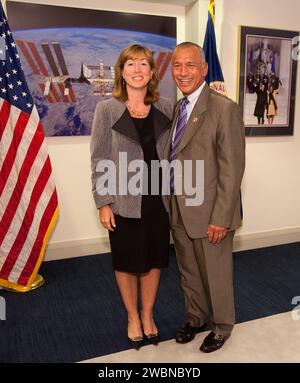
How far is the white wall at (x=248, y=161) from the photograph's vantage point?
3357 mm

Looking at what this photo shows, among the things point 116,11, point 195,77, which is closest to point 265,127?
point 116,11

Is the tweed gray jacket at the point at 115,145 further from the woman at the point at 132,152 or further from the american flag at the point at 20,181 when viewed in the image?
the american flag at the point at 20,181

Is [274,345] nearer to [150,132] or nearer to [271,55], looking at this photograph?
[150,132]

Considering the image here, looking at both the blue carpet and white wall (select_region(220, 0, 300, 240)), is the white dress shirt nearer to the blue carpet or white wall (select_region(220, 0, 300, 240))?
the blue carpet

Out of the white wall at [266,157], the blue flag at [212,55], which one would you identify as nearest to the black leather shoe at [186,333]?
the white wall at [266,157]

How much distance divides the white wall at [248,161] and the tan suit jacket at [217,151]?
1722 mm

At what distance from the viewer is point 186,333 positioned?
2186mm

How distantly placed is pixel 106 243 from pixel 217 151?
202cm

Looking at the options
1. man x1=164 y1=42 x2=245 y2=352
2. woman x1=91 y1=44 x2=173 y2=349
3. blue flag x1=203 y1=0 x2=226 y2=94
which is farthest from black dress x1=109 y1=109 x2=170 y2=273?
blue flag x1=203 y1=0 x2=226 y2=94

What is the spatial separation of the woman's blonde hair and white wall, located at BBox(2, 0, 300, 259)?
1.52m

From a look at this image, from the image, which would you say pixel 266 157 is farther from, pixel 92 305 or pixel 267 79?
pixel 92 305

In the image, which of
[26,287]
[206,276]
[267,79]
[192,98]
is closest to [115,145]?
[192,98]

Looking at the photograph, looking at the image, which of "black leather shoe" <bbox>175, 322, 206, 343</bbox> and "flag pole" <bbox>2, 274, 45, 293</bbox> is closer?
"black leather shoe" <bbox>175, 322, 206, 343</bbox>

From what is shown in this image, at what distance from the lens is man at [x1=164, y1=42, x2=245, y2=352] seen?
1837 mm
